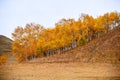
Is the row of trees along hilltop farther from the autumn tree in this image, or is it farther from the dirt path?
the dirt path

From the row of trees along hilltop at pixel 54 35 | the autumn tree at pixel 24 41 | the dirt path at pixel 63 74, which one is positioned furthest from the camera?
the autumn tree at pixel 24 41

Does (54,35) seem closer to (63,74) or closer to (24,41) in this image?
(24,41)

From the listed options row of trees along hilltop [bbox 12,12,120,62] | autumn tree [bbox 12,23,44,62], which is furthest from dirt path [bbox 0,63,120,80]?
autumn tree [bbox 12,23,44,62]

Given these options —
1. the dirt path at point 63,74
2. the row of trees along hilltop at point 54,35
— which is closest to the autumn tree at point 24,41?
the row of trees along hilltop at point 54,35

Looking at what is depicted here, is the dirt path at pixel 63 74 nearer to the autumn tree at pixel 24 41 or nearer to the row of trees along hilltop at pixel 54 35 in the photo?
the row of trees along hilltop at pixel 54 35

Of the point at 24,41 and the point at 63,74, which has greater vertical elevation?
the point at 24,41

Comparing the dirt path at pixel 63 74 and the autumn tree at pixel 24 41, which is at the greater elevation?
the autumn tree at pixel 24 41

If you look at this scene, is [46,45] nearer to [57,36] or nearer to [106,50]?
[57,36]

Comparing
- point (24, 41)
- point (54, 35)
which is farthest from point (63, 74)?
point (24, 41)

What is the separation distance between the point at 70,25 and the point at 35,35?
416 inches

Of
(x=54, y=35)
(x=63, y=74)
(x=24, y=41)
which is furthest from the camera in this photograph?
(x=24, y=41)

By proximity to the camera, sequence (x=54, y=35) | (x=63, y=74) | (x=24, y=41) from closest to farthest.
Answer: (x=63, y=74), (x=54, y=35), (x=24, y=41)

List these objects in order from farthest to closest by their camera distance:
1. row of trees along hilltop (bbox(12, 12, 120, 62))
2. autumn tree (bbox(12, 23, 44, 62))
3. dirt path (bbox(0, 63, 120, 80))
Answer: autumn tree (bbox(12, 23, 44, 62)) → row of trees along hilltop (bbox(12, 12, 120, 62)) → dirt path (bbox(0, 63, 120, 80))

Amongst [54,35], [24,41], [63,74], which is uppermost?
[54,35]
